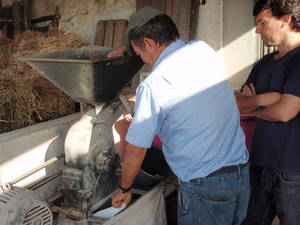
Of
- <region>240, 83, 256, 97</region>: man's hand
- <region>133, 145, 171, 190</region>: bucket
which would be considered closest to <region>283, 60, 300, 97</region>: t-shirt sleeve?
<region>240, 83, 256, 97</region>: man's hand

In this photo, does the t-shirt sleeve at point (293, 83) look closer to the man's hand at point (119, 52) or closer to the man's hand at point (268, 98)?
the man's hand at point (268, 98)

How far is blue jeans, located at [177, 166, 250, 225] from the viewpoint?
1982mm

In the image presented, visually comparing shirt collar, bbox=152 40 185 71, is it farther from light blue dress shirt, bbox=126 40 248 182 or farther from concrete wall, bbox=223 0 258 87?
concrete wall, bbox=223 0 258 87

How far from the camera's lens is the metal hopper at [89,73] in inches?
90.4

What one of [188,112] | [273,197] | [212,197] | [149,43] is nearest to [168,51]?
[149,43]

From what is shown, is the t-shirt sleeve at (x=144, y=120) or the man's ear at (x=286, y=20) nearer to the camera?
the t-shirt sleeve at (x=144, y=120)

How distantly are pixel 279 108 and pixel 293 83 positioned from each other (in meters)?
0.18

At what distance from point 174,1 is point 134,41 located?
2.98 meters

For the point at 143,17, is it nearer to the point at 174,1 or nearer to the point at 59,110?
the point at 59,110

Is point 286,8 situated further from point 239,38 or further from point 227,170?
point 239,38

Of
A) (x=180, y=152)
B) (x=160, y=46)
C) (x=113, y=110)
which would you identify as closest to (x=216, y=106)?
(x=180, y=152)

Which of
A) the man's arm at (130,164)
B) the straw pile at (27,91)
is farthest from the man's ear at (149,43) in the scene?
the straw pile at (27,91)

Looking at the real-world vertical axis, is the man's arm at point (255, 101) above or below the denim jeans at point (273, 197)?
above

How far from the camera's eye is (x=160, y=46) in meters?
1.99
